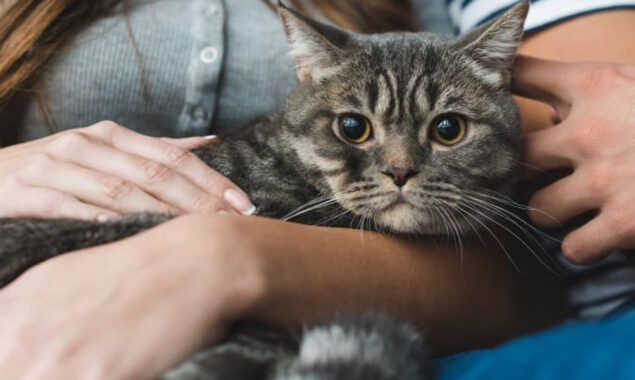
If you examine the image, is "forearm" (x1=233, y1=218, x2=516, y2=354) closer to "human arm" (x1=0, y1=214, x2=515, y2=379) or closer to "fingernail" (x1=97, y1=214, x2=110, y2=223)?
"human arm" (x1=0, y1=214, x2=515, y2=379)

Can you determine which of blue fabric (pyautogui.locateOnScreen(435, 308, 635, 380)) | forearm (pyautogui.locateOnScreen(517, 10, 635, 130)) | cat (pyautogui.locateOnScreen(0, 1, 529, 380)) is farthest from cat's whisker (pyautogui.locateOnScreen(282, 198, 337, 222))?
forearm (pyautogui.locateOnScreen(517, 10, 635, 130))

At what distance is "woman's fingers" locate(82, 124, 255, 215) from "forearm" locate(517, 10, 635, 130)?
0.75 meters

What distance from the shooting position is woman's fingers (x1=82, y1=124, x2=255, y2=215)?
112cm

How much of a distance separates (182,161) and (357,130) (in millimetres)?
339

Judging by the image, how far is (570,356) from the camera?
643 millimetres

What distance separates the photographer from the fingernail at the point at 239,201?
3.67ft

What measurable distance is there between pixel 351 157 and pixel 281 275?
30 centimetres

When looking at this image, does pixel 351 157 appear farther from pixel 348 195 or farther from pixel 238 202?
pixel 238 202

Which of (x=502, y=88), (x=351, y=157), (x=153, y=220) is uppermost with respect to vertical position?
(x=502, y=88)

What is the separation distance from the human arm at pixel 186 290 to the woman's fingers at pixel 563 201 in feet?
0.97

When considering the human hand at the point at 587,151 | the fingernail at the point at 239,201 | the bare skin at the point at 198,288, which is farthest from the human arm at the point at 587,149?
the fingernail at the point at 239,201

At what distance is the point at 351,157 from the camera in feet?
3.68

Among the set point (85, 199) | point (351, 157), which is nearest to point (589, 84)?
point (351, 157)

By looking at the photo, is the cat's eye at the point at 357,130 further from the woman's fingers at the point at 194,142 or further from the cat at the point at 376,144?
the woman's fingers at the point at 194,142
